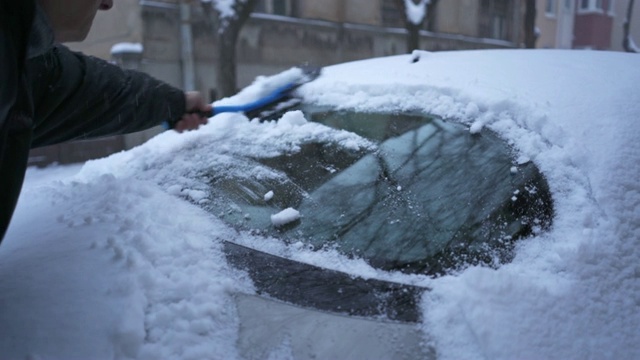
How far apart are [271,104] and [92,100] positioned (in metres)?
0.78

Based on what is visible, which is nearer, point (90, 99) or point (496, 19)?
point (90, 99)

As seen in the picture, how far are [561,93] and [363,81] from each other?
81 cm

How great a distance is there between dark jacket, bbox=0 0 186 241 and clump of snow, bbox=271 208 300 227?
2.30ft

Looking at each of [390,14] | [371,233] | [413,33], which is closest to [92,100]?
[371,233]

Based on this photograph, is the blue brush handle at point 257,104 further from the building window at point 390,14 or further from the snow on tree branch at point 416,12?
the building window at point 390,14

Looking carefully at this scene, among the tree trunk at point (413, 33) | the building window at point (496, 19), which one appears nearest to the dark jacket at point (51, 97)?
the tree trunk at point (413, 33)

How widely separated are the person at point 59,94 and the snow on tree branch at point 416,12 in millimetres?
9379

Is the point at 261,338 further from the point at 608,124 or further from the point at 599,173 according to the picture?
the point at 608,124

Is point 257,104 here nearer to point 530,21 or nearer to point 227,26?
point 227,26

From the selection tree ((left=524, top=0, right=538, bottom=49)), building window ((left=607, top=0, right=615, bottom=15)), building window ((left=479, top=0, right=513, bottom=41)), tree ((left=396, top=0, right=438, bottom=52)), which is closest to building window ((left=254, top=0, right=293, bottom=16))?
tree ((left=396, top=0, right=438, bottom=52))

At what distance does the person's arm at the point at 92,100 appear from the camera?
192 centimetres

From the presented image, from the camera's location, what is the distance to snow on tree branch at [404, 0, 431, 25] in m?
11.1

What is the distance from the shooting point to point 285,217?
1.70m

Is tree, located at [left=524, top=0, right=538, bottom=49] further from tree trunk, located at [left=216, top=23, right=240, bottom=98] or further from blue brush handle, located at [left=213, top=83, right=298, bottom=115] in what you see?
blue brush handle, located at [left=213, top=83, right=298, bottom=115]
